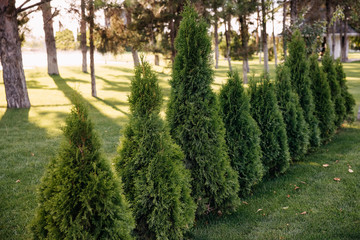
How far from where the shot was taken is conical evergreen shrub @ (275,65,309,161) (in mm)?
6902

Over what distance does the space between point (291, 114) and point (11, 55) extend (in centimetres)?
1268

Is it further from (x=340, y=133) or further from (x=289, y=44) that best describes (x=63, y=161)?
(x=340, y=133)

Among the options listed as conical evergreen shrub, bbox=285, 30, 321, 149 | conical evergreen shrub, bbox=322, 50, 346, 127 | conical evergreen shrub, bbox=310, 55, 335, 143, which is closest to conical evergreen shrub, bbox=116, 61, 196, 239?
conical evergreen shrub, bbox=285, 30, 321, 149

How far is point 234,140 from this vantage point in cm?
533

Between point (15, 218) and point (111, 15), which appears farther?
point (111, 15)

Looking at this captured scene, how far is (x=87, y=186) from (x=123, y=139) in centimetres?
106

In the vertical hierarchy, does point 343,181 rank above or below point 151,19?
below

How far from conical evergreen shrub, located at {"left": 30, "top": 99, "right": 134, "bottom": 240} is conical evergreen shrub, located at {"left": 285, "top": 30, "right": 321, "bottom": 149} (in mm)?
6141

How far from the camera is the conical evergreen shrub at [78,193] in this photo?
8.80 ft

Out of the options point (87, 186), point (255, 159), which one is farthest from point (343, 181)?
point (87, 186)

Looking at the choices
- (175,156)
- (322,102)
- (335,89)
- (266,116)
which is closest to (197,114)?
(175,156)

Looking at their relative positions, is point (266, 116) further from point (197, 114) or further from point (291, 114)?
point (197, 114)

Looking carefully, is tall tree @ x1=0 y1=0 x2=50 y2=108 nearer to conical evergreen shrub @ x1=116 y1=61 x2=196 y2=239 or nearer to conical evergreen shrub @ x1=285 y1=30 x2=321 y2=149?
conical evergreen shrub @ x1=285 y1=30 x2=321 y2=149

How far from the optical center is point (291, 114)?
23.1 ft
